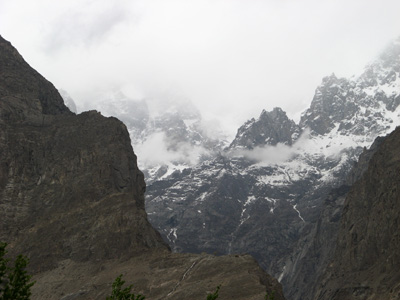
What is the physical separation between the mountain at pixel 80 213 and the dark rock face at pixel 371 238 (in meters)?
55.4

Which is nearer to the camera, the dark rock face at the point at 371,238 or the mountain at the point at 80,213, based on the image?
the mountain at the point at 80,213

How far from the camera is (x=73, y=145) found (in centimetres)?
13312

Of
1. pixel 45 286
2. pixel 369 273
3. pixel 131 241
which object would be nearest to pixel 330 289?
pixel 369 273

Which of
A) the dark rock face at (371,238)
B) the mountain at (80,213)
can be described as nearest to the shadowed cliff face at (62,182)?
the mountain at (80,213)

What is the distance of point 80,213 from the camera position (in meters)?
114

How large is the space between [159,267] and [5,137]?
2204 inches

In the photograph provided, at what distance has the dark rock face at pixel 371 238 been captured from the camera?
13988 centimetres

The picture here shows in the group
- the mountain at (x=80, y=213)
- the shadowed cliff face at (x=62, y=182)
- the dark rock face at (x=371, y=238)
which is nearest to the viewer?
the mountain at (x=80, y=213)

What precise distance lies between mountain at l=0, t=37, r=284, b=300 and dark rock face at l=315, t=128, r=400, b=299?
5544 cm

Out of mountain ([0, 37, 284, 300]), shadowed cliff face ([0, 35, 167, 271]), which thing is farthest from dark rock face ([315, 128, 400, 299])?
shadowed cliff face ([0, 35, 167, 271])

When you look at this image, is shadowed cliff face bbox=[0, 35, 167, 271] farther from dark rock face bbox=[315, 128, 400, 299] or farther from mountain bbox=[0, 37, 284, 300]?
dark rock face bbox=[315, 128, 400, 299]

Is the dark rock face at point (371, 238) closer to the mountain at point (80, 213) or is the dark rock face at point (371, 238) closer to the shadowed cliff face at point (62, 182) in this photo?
the mountain at point (80, 213)

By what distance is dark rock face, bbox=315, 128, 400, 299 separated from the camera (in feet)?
459

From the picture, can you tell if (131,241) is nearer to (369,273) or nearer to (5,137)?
(5,137)
